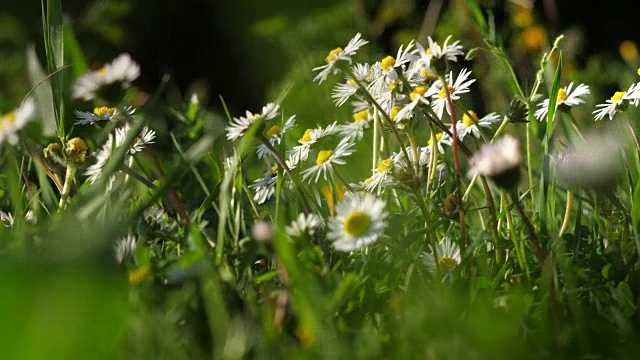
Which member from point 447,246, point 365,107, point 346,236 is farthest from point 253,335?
point 365,107

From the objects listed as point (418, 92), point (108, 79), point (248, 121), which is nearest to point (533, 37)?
point (248, 121)

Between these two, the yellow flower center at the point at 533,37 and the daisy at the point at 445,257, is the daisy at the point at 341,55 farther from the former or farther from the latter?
the yellow flower center at the point at 533,37

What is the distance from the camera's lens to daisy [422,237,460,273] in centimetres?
82

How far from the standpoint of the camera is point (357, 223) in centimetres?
74

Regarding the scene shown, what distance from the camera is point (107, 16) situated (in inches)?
157

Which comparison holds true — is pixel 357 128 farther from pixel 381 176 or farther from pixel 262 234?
pixel 262 234

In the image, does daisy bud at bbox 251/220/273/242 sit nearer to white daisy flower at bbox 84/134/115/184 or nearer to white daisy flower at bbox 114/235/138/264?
white daisy flower at bbox 114/235/138/264

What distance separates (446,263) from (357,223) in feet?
0.44

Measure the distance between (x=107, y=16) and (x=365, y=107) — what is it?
3.25m

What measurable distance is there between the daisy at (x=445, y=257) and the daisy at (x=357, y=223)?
10 cm

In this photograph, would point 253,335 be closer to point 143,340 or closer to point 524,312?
point 143,340

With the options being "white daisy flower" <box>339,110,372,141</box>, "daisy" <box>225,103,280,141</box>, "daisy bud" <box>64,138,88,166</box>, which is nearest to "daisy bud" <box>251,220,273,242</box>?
"daisy" <box>225,103,280,141</box>

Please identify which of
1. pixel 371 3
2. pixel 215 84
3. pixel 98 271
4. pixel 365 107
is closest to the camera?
pixel 98 271

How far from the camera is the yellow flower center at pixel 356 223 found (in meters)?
0.73
